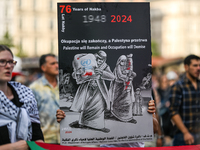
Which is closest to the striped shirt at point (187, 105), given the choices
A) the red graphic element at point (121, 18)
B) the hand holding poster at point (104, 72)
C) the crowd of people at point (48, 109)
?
the crowd of people at point (48, 109)

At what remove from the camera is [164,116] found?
224 inches

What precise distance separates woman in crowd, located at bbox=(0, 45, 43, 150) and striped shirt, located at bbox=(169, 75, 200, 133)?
97.9 inches

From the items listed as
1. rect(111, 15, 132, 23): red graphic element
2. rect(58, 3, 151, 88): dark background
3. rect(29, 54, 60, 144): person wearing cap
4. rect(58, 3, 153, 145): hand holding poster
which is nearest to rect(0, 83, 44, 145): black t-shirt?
rect(58, 3, 153, 145): hand holding poster

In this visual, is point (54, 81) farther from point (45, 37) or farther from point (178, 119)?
point (45, 37)

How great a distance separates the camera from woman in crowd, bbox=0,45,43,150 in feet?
9.15

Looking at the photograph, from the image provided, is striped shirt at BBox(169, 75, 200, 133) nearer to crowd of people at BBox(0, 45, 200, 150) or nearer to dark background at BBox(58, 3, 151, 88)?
crowd of people at BBox(0, 45, 200, 150)

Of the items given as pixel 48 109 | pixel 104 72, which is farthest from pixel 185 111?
pixel 104 72

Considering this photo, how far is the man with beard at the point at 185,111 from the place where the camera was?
15.6 ft

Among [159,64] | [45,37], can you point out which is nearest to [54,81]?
[159,64]

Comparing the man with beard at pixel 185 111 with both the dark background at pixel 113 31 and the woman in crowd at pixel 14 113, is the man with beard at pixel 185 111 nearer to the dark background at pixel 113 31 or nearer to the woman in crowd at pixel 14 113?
the dark background at pixel 113 31

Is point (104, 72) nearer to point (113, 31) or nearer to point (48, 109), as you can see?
point (113, 31)

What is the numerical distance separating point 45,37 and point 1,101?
48.2 meters

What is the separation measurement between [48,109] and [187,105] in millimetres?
2159

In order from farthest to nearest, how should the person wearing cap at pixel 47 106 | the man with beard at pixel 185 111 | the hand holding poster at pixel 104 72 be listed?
the person wearing cap at pixel 47 106
the man with beard at pixel 185 111
the hand holding poster at pixel 104 72
